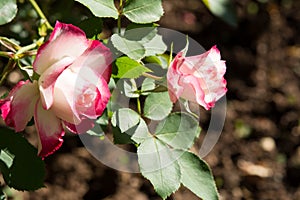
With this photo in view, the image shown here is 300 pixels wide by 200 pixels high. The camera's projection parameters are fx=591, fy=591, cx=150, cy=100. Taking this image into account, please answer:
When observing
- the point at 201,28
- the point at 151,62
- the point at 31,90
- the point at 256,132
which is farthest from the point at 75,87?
the point at 201,28

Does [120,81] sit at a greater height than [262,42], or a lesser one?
greater

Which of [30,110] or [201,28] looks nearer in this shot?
[30,110]

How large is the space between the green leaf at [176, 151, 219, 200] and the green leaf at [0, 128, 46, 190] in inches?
9.2

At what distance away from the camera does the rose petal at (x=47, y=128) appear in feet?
2.57

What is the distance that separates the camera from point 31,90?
0.78 metres

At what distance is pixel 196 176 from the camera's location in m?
0.94

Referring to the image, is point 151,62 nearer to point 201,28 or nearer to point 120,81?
point 120,81

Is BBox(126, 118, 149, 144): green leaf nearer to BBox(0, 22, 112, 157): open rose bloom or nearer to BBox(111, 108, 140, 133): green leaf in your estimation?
BBox(111, 108, 140, 133): green leaf

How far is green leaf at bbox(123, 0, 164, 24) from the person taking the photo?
91cm

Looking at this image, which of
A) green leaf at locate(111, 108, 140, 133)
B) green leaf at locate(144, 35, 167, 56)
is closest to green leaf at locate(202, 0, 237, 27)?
green leaf at locate(144, 35, 167, 56)

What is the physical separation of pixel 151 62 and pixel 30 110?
0.31 meters

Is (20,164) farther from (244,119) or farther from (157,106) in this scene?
(244,119)

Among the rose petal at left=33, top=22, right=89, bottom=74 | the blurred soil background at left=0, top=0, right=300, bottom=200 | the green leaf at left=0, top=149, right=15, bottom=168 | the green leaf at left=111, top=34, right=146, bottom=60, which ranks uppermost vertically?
the rose petal at left=33, top=22, right=89, bottom=74

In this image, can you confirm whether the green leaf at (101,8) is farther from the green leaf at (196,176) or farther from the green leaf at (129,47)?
the green leaf at (196,176)
